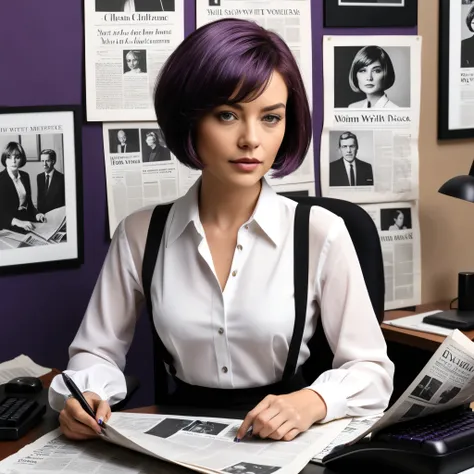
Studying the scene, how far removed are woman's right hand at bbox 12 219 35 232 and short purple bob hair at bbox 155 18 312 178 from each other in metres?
0.61

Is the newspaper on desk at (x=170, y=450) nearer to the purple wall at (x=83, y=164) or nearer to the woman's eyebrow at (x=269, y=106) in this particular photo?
the woman's eyebrow at (x=269, y=106)

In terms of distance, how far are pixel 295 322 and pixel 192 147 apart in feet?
1.18

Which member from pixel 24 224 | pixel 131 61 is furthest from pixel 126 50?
pixel 24 224

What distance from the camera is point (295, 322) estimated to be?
1.57 m

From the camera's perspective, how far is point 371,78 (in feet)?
8.16

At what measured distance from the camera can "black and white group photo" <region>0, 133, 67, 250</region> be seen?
204 centimetres

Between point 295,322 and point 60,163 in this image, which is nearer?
point 295,322

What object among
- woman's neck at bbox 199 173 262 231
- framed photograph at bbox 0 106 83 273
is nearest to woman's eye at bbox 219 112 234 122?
woman's neck at bbox 199 173 262 231

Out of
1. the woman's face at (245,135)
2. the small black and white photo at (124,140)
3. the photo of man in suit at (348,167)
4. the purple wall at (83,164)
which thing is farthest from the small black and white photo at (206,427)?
the photo of man in suit at (348,167)

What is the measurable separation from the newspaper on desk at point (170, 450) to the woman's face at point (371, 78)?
4.34 feet

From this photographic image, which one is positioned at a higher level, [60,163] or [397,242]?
[60,163]

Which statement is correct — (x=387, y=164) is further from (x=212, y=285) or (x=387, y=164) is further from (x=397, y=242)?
(x=212, y=285)

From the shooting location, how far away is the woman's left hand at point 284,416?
4.17 ft

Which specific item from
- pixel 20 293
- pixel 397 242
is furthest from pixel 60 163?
pixel 397 242
